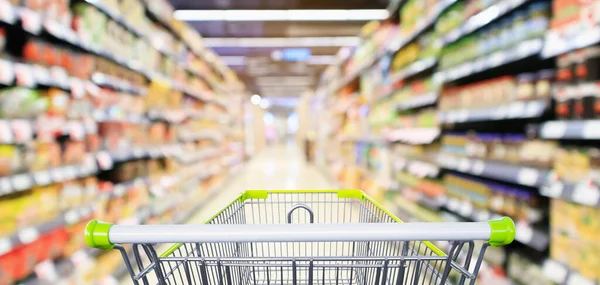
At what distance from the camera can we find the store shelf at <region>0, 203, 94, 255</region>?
153 cm

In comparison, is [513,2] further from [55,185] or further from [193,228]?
[55,185]

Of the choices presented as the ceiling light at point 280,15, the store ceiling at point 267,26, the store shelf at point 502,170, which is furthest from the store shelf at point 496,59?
the ceiling light at point 280,15

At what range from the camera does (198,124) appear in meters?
5.29

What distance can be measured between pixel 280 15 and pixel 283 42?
214 cm

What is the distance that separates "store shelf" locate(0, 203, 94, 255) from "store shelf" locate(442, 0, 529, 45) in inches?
101

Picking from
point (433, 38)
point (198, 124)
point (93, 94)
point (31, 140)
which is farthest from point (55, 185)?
point (198, 124)

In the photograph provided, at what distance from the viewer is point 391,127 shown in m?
3.58

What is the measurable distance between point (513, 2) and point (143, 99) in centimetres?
287

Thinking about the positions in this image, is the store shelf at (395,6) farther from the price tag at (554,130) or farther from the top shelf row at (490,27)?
the price tag at (554,130)

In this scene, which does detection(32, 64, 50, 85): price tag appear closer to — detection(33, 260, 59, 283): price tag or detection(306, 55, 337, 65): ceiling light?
detection(33, 260, 59, 283): price tag

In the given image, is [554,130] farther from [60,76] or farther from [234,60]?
[234,60]

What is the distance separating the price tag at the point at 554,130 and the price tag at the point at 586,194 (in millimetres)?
221

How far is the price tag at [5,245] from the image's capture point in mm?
1488

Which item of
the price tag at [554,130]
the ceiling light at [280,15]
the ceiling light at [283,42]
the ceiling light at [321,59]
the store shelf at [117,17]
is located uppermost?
the ceiling light at [280,15]
